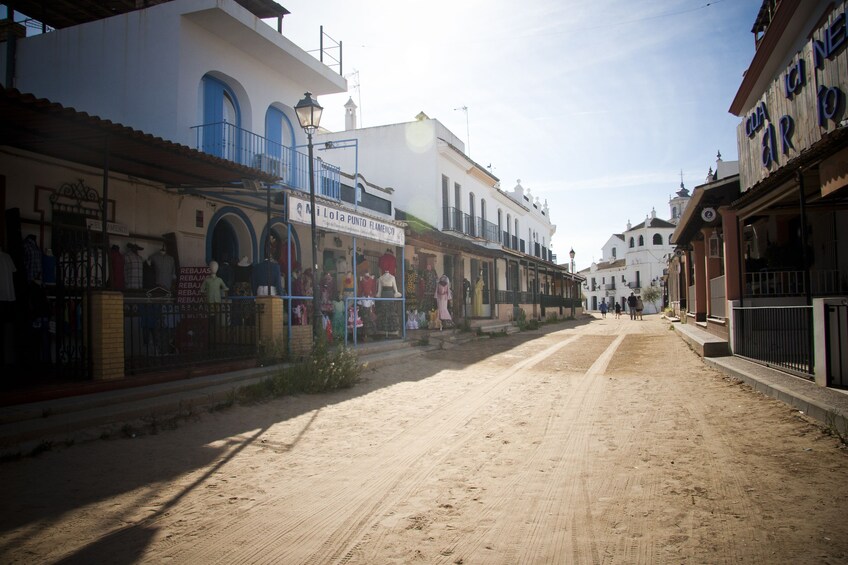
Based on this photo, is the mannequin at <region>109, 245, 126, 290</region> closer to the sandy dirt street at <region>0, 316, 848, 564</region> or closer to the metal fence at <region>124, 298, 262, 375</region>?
the metal fence at <region>124, 298, 262, 375</region>

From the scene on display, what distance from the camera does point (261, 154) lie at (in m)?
12.1

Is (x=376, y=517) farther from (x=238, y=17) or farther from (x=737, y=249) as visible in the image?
(x=238, y=17)

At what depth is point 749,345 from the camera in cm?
935

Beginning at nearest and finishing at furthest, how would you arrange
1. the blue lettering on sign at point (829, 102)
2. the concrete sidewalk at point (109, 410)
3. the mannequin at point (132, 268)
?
the concrete sidewalk at point (109, 410)
the blue lettering on sign at point (829, 102)
the mannequin at point (132, 268)

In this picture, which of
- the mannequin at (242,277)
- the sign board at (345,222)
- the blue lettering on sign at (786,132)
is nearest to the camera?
the blue lettering on sign at (786,132)

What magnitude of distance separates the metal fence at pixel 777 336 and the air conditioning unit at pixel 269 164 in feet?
31.8

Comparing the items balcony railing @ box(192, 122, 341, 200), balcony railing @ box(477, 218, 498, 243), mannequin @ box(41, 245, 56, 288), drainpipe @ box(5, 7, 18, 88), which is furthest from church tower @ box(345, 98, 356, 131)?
mannequin @ box(41, 245, 56, 288)

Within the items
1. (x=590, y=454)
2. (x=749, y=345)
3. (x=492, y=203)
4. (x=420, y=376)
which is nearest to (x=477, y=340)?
(x=420, y=376)

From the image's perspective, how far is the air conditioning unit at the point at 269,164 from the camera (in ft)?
39.6

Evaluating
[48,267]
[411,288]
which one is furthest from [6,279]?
[411,288]

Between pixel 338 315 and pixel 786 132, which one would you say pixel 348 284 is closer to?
pixel 338 315

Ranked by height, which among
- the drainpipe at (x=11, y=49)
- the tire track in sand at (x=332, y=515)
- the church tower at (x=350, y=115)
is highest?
the church tower at (x=350, y=115)

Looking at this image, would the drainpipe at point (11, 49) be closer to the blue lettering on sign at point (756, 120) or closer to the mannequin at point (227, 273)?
the mannequin at point (227, 273)

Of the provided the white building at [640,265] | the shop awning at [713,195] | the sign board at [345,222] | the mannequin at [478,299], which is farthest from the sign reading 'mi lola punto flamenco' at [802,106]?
the white building at [640,265]
